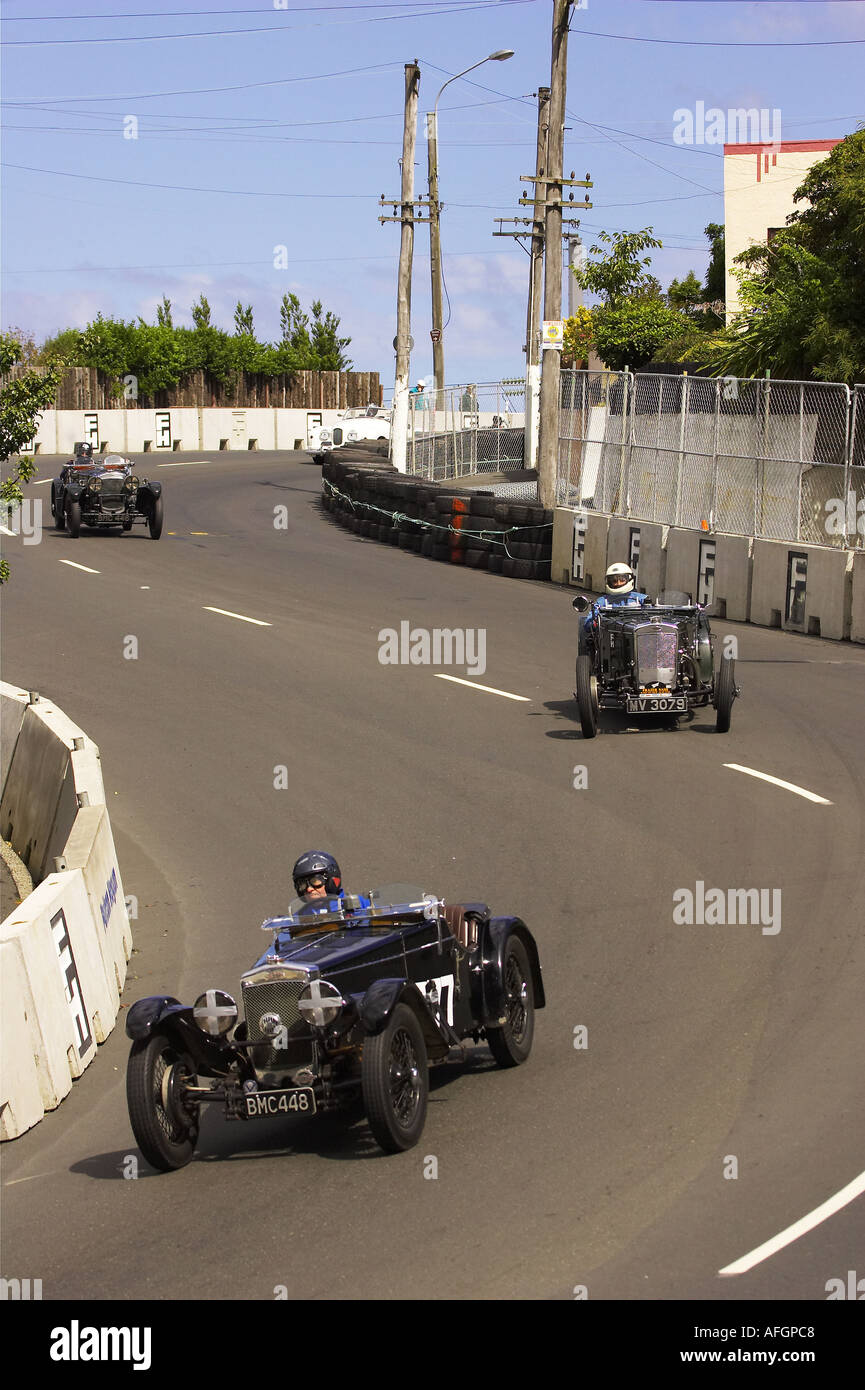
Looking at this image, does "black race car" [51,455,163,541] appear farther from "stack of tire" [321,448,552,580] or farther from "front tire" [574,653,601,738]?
"front tire" [574,653,601,738]

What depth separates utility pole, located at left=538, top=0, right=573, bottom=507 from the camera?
91.3 feet

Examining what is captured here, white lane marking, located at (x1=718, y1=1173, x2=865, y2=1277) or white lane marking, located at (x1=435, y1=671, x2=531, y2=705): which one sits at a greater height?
white lane marking, located at (x1=435, y1=671, x2=531, y2=705)

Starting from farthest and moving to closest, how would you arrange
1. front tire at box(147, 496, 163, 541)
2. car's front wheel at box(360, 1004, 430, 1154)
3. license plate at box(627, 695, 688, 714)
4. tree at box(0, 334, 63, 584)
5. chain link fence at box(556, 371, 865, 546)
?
1. front tire at box(147, 496, 163, 541)
2. chain link fence at box(556, 371, 865, 546)
3. license plate at box(627, 695, 688, 714)
4. tree at box(0, 334, 63, 584)
5. car's front wheel at box(360, 1004, 430, 1154)

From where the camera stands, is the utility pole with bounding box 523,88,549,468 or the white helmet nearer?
the white helmet

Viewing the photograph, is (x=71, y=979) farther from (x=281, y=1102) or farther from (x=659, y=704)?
(x=659, y=704)

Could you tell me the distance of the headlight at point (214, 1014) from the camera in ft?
23.4

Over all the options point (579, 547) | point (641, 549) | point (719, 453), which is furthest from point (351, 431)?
point (719, 453)

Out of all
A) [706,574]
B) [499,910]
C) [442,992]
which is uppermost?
[706,574]

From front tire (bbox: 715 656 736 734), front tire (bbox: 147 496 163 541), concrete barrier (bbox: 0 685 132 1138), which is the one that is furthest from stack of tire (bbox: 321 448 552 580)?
concrete barrier (bbox: 0 685 132 1138)

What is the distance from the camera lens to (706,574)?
22.9m

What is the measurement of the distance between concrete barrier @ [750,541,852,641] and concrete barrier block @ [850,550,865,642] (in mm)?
66

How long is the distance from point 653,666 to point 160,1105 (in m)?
9.09
